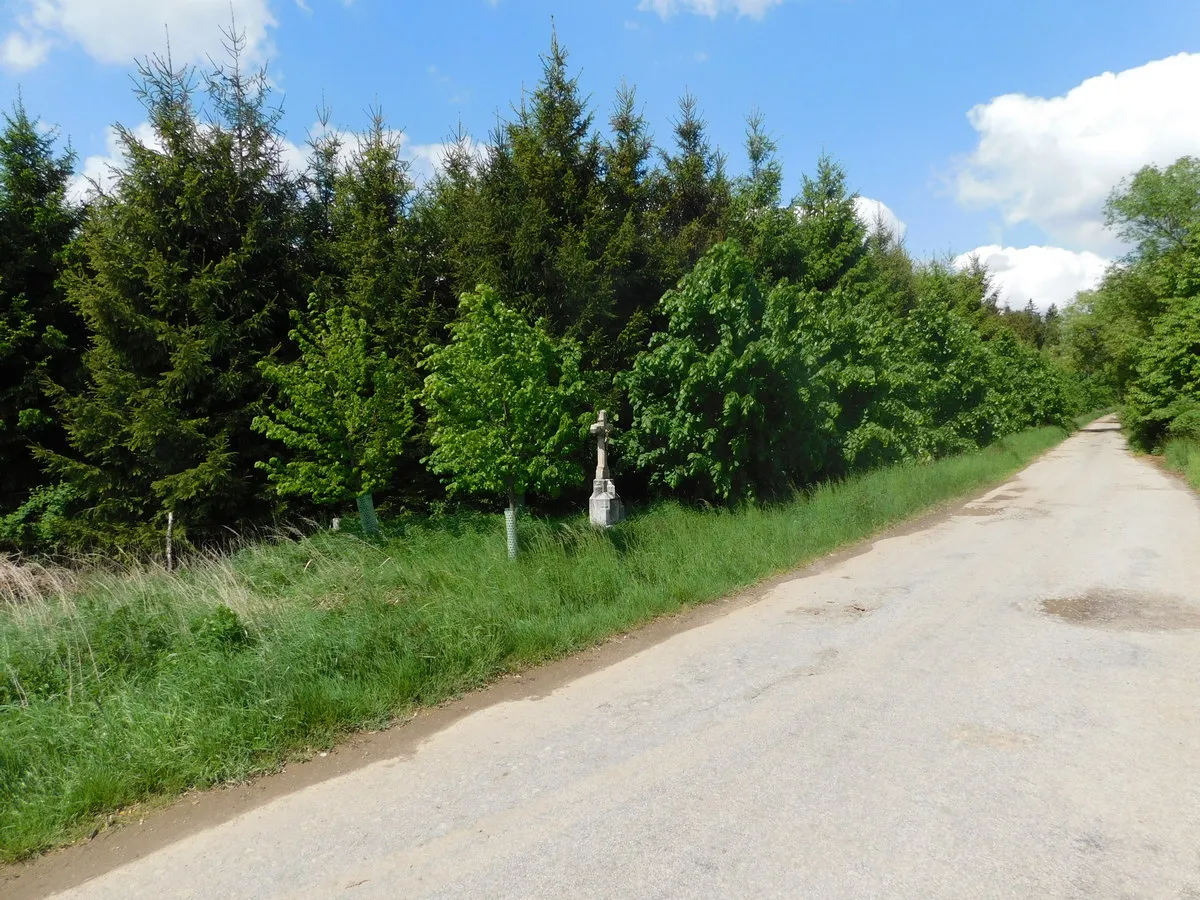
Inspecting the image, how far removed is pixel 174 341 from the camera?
10.8m

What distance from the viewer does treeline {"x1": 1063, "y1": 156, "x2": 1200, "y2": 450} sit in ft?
81.8

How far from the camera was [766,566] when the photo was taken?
356 inches

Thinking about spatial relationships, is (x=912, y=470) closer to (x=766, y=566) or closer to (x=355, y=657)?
(x=766, y=566)

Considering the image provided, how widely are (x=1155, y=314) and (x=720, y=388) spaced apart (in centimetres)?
3281

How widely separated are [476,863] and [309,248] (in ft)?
41.2

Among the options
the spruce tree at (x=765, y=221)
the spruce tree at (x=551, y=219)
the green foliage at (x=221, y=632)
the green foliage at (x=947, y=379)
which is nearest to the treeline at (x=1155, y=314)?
the green foliage at (x=947, y=379)

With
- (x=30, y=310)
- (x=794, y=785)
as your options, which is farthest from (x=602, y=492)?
(x=30, y=310)

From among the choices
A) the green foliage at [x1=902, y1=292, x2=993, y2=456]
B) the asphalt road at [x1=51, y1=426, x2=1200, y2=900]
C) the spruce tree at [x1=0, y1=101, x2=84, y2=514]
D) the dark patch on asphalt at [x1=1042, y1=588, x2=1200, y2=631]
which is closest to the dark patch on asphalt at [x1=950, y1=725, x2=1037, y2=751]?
the asphalt road at [x1=51, y1=426, x2=1200, y2=900]

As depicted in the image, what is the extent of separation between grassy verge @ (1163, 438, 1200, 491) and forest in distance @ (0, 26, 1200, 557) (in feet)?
29.0

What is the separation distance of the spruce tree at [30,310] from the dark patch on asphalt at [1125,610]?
15.5 metres

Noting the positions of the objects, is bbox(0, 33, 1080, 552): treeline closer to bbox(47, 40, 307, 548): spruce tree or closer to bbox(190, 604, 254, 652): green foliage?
bbox(47, 40, 307, 548): spruce tree

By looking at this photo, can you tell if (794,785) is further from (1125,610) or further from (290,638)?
(1125,610)

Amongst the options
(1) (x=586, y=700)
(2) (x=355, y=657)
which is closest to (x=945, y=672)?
(1) (x=586, y=700)

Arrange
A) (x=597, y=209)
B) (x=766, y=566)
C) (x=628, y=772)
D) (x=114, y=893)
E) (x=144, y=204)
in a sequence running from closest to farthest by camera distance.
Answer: (x=114, y=893), (x=628, y=772), (x=766, y=566), (x=144, y=204), (x=597, y=209)
